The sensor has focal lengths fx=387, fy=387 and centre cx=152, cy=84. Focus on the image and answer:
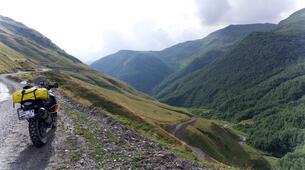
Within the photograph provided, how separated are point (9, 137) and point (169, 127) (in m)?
125

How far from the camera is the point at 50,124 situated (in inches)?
933

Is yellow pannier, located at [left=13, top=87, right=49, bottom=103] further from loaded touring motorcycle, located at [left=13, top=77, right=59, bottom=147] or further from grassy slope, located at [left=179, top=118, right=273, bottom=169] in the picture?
grassy slope, located at [left=179, top=118, right=273, bottom=169]

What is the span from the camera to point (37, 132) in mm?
21016

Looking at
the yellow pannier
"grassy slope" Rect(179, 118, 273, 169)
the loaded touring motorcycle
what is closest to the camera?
the loaded touring motorcycle

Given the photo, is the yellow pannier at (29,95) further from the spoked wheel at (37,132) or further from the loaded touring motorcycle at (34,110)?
the spoked wheel at (37,132)

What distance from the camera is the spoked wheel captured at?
2075 cm

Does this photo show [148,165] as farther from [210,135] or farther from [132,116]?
[210,135]

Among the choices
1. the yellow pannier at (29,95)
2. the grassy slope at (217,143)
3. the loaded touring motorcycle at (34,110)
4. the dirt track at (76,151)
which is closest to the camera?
the dirt track at (76,151)

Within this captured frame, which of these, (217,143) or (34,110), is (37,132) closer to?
(34,110)

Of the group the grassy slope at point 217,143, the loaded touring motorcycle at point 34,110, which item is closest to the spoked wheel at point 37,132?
the loaded touring motorcycle at point 34,110

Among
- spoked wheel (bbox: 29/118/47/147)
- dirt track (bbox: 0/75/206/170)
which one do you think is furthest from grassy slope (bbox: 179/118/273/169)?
spoked wheel (bbox: 29/118/47/147)

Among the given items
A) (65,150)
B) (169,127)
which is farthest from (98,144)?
(169,127)

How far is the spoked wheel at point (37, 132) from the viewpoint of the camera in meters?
20.8

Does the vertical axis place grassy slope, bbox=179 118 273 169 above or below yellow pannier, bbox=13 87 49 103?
→ below
